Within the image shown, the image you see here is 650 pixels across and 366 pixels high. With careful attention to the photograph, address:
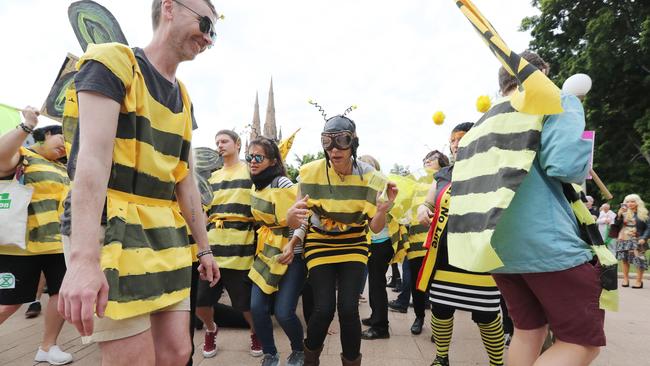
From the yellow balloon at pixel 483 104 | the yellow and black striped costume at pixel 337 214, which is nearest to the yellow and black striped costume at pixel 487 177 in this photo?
the yellow balloon at pixel 483 104

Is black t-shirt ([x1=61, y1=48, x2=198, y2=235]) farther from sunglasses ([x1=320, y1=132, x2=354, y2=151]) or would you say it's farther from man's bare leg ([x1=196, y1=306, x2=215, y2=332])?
man's bare leg ([x1=196, y1=306, x2=215, y2=332])

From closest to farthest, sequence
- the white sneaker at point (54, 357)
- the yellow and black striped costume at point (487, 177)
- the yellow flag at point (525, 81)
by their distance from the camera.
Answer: the yellow flag at point (525, 81) → the yellow and black striped costume at point (487, 177) → the white sneaker at point (54, 357)

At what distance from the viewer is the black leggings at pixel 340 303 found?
2.73m

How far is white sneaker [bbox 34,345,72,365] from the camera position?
3445 mm

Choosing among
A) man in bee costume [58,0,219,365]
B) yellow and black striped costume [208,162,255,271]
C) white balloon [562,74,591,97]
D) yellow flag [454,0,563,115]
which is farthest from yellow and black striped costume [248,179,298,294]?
white balloon [562,74,591,97]

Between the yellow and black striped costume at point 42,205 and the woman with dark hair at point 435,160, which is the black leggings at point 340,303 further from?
the yellow and black striped costume at point 42,205

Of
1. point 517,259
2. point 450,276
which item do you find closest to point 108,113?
point 517,259

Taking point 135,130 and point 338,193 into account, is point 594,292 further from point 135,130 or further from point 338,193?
point 135,130

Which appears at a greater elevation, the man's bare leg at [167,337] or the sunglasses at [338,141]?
the sunglasses at [338,141]

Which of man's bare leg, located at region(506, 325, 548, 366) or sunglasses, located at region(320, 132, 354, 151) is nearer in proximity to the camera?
man's bare leg, located at region(506, 325, 548, 366)

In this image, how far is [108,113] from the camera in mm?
1396

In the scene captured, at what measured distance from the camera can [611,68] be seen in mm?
17547

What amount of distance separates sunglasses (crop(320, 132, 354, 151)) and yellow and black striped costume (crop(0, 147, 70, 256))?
2429 millimetres

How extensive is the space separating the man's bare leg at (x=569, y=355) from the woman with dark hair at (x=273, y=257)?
6.19ft
